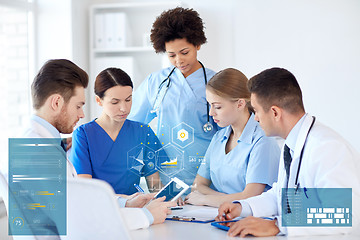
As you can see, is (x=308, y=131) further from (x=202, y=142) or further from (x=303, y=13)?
(x=303, y=13)

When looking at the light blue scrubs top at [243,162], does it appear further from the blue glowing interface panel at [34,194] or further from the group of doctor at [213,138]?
the blue glowing interface panel at [34,194]

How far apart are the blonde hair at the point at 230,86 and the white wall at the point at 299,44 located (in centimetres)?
204

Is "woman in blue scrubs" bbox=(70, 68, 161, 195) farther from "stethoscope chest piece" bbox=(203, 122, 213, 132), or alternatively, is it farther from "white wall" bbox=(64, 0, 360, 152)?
"white wall" bbox=(64, 0, 360, 152)

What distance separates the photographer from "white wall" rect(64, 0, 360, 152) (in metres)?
3.75

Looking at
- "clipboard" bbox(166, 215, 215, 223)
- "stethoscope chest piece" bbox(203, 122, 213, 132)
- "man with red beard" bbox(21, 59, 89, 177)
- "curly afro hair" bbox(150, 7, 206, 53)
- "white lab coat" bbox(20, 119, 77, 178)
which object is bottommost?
"clipboard" bbox(166, 215, 215, 223)

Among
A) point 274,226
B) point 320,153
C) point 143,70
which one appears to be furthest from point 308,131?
point 143,70

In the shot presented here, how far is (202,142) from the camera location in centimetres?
217

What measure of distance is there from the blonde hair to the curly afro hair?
0.41 metres

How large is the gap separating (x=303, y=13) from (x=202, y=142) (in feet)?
7.18

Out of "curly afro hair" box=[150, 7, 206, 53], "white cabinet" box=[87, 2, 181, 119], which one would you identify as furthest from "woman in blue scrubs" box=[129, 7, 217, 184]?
"white cabinet" box=[87, 2, 181, 119]
